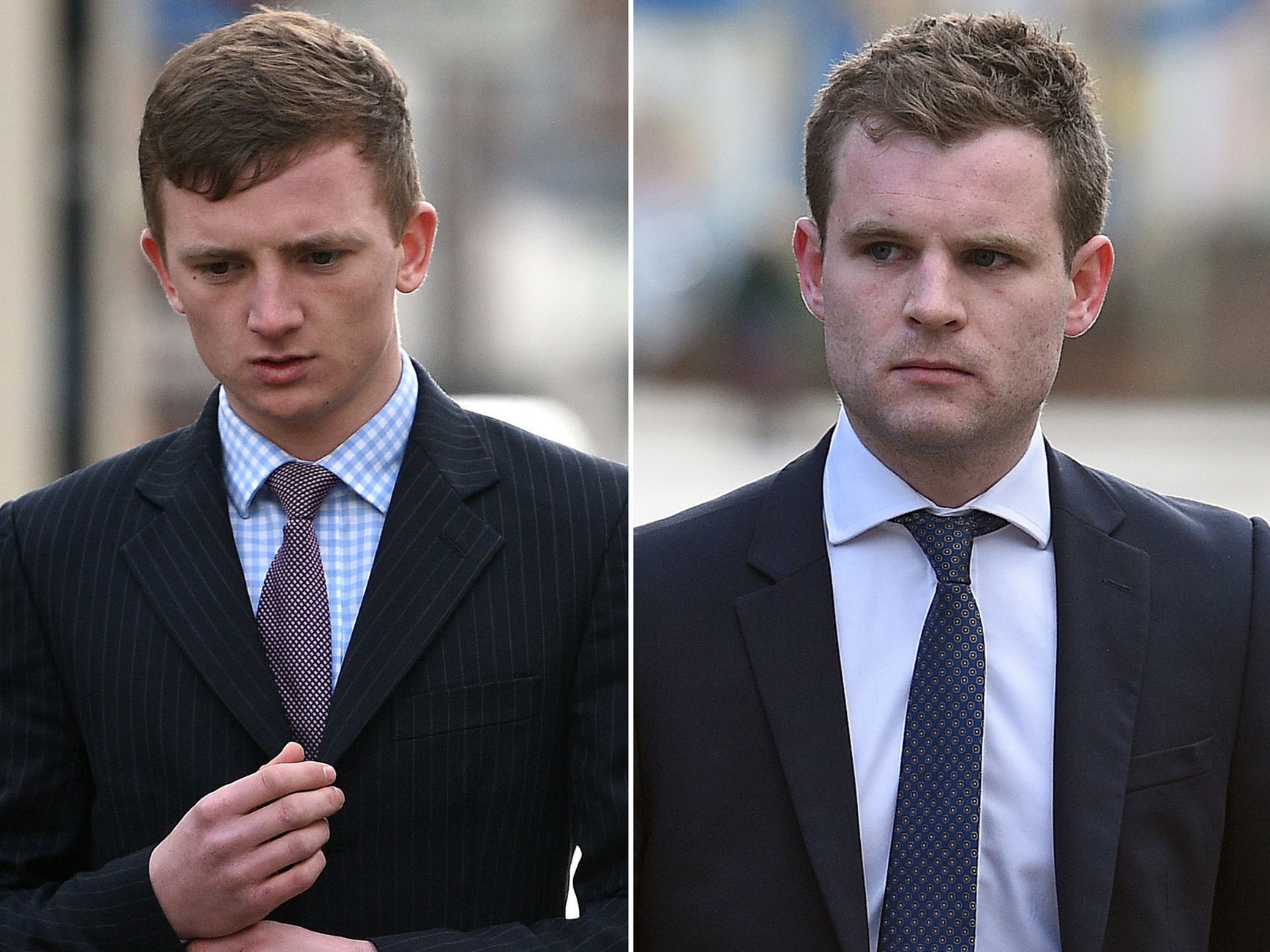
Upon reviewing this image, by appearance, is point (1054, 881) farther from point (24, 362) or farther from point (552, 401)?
point (24, 362)

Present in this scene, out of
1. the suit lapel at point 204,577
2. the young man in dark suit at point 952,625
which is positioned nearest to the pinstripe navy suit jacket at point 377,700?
the suit lapel at point 204,577

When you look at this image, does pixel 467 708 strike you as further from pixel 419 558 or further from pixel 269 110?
pixel 269 110

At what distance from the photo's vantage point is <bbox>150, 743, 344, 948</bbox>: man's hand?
154cm

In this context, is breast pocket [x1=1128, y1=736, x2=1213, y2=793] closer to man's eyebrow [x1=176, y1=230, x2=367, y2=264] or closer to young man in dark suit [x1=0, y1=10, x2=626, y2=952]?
young man in dark suit [x1=0, y1=10, x2=626, y2=952]

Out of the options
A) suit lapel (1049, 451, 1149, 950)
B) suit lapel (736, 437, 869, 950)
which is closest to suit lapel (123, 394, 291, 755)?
suit lapel (736, 437, 869, 950)

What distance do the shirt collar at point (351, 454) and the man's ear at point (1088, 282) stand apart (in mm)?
851

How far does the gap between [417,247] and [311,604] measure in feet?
1.56

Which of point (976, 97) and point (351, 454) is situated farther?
point (351, 454)

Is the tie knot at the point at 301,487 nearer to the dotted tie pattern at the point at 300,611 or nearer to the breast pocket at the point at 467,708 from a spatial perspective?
the dotted tie pattern at the point at 300,611

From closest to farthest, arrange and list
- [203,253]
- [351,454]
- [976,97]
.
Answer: [976,97]
[203,253]
[351,454]

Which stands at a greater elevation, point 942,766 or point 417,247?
point 417,247

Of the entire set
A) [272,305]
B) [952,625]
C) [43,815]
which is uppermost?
[272,305]

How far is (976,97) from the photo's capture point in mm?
1513

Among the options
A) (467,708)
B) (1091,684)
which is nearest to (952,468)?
(1091,684)
